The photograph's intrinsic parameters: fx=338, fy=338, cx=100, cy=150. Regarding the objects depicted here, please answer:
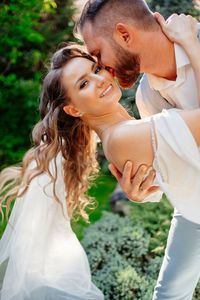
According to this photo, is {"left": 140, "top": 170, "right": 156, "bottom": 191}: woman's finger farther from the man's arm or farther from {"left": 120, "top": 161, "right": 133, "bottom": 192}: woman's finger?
the man's arm

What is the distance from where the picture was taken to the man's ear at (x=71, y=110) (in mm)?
2191

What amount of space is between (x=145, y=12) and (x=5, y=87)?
514cm

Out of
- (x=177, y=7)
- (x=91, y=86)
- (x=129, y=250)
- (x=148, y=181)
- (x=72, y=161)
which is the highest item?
(x=91, y=86)

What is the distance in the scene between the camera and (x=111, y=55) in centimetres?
199

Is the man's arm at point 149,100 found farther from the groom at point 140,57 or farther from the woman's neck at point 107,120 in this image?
the woman's neck at point 107,120

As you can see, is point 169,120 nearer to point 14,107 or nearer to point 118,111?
point 118,111

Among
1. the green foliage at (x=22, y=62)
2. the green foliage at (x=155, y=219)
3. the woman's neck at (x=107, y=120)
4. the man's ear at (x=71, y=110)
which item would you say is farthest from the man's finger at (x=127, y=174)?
the green foliage at (x=22, y=62)

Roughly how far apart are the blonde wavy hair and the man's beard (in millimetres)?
234

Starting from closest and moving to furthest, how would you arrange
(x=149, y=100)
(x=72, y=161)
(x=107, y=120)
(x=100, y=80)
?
1. (x=100, y=80)
2. (x=107, y=120)
3. (x=149, y=100)
4. (x=72, y=161)

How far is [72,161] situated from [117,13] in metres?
1.16

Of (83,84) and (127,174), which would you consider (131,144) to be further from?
(83,84)

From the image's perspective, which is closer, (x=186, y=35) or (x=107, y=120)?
(x=186, y=35)

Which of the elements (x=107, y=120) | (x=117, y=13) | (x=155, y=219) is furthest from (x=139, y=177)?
(x=155, y=219)

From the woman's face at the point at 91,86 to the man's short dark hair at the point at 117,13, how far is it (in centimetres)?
25
